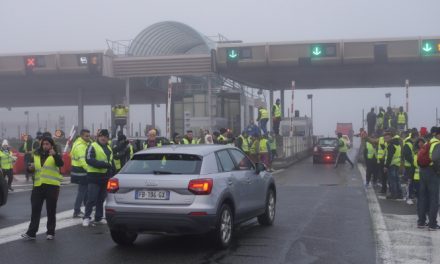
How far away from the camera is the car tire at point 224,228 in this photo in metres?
8.89

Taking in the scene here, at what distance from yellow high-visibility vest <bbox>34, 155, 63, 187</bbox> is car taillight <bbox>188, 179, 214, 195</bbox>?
2759 mm

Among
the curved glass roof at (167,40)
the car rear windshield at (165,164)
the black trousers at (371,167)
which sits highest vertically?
the curved glass roof at (167,40)

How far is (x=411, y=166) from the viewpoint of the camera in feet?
44.5

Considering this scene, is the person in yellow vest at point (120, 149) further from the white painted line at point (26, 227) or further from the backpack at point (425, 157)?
the backpack at point (425, 157)

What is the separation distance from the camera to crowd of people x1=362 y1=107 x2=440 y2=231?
1073 cm

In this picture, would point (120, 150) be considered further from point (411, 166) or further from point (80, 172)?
point (411, 166)

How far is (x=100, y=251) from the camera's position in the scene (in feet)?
29.9

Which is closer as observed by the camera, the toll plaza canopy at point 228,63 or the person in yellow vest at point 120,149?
the person in yellow vest at point 120,149

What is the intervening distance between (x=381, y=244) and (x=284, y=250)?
5.16 feet

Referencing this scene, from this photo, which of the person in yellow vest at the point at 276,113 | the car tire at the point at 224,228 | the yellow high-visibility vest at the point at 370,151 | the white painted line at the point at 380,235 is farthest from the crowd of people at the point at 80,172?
the person in yellow vest at the point at 276,113

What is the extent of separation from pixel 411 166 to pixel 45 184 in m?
7.74

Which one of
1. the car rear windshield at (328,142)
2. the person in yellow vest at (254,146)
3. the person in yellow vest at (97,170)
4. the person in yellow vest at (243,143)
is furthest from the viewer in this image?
the car rear windshield at (328,142)

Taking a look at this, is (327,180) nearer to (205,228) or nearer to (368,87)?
(205,228)

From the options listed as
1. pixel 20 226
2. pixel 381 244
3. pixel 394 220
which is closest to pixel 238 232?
pixel 381 244
